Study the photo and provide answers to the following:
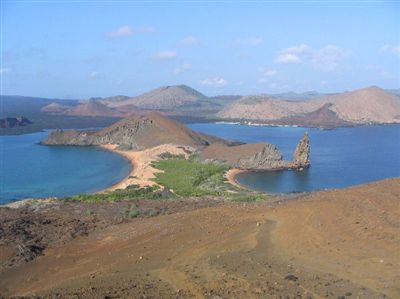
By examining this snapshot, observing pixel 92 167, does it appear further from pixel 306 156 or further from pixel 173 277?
pixel 173 277

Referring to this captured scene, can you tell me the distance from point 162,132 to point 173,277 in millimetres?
58885

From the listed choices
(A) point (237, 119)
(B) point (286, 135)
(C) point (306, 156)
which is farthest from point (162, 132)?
(A) point (237, 119)

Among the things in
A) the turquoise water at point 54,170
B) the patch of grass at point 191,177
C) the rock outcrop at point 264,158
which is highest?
the rock outcrop at point 264,158

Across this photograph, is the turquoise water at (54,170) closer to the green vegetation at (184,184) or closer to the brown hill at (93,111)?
the green vegetation at (184,184)

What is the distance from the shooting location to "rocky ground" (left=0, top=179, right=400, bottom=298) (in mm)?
11125

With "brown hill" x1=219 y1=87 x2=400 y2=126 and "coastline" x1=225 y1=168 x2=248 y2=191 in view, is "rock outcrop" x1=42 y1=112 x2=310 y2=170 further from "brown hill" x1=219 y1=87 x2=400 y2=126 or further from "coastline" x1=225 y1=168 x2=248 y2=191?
"brown hill" x1=219 y1=87 x2=400 y2=126

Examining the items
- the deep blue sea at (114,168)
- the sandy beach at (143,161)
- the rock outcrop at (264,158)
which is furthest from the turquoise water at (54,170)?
the rock outcrop at (264,158)

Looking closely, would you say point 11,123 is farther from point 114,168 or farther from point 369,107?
point 369,107

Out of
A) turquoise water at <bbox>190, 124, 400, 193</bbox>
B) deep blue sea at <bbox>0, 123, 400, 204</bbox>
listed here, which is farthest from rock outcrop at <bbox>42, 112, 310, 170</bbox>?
deep blue sea at <bbox>0, 123, 400, 204</bbox>

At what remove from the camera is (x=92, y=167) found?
55.6 m

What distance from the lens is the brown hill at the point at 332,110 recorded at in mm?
131375

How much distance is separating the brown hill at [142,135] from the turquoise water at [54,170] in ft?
11.3

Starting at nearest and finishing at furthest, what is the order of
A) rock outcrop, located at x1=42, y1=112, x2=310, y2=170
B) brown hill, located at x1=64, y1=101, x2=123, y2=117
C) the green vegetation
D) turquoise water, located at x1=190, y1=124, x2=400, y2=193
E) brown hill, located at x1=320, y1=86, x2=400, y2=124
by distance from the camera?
1. the green vegetation
2. turquoise water, located at x1=190, y1=124, x2=400, y2=193
3. rock outcrop, located at x1=42, y1=112, x2=310, y2=170
4. brown hill, located at x1=320, y1=86, x2=400, y2=124
5. brown hill, located at x1=64, y1=101, x2=123, y2=117

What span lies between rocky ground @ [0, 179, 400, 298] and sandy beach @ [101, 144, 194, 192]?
866 inches
